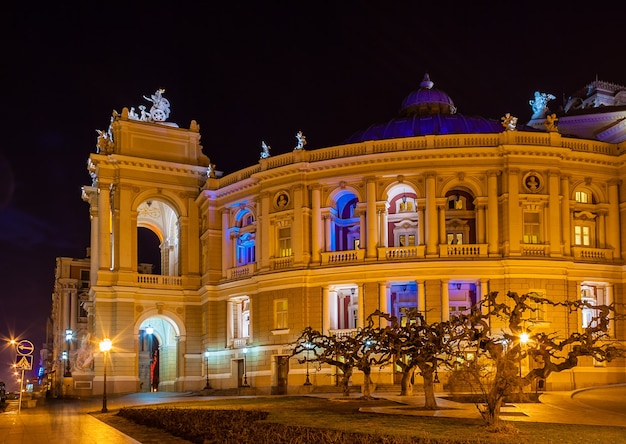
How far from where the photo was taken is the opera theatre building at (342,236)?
57.8 m

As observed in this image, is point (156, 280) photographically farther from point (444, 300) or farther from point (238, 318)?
point (444, 300)

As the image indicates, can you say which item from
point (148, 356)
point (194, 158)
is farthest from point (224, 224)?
point (148, 356)

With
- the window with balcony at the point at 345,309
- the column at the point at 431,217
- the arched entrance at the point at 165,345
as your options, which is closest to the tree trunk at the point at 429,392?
the column at the point at 431,217

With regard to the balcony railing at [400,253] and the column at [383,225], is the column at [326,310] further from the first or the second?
the column at [383,225]

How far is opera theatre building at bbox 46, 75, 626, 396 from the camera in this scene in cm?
5778

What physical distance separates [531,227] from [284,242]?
680 inches

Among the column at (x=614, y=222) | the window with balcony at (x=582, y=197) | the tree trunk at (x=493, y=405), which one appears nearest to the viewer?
the tree trunk at (x=493, y=405)

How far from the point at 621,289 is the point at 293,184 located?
23.4 meters

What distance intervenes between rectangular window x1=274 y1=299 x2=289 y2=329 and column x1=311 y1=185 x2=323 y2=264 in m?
3.75

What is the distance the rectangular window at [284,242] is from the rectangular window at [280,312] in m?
3.42

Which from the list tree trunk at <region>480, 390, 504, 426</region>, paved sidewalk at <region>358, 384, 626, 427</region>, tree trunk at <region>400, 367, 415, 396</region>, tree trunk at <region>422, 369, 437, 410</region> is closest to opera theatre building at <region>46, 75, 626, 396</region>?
tree trunk at <region>400, 367, 415, 396</region>

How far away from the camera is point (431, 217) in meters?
58.6

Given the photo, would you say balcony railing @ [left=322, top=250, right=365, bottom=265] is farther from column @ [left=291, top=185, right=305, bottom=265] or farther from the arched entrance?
the arched entrance

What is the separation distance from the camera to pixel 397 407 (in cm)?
3644
